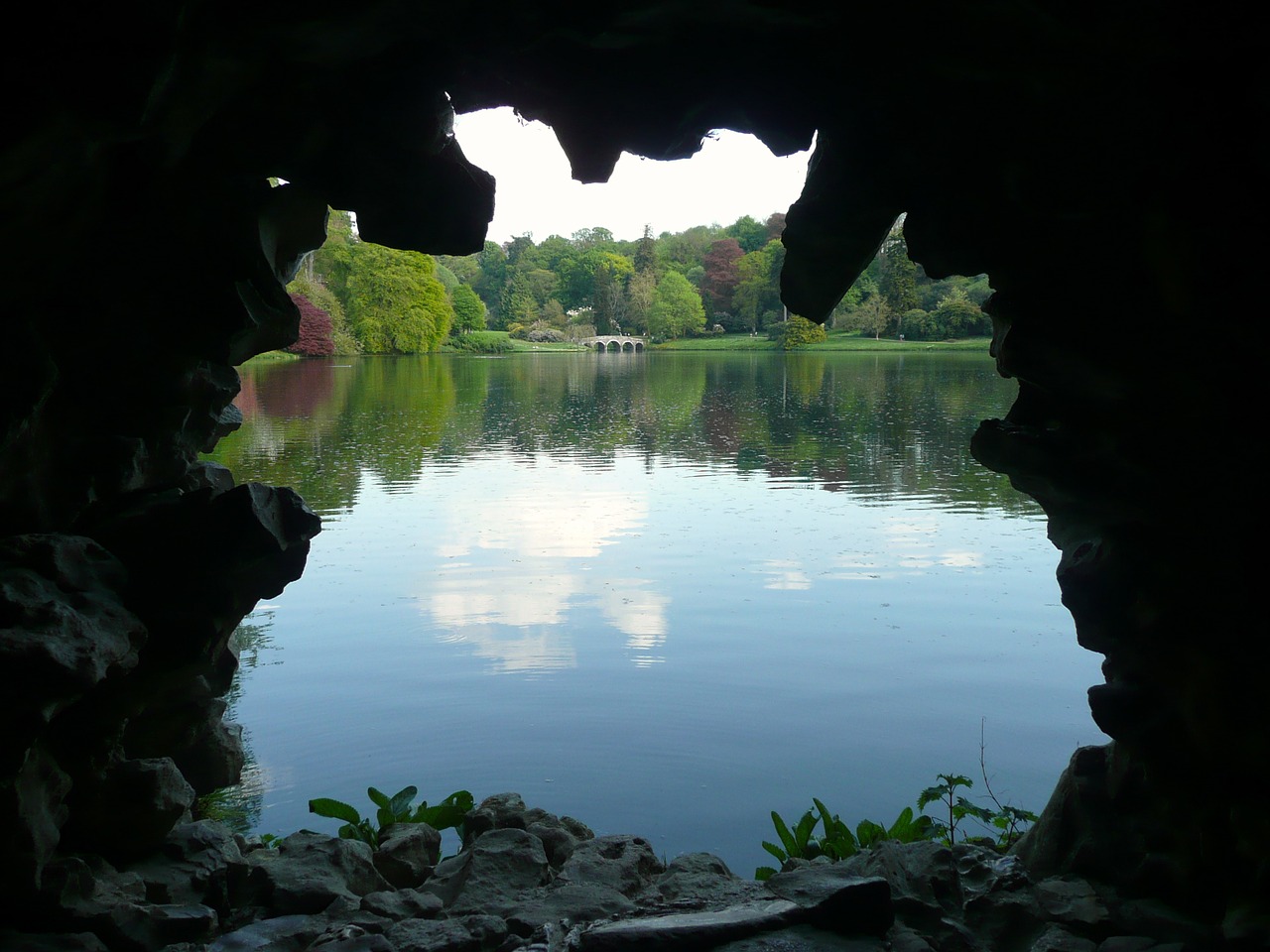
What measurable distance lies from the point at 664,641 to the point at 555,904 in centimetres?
419

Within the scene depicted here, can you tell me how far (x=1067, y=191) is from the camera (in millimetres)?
3346

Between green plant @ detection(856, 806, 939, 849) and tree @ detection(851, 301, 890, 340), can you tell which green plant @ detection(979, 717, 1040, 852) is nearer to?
green plant @ detection(856, 806, 939, 849)

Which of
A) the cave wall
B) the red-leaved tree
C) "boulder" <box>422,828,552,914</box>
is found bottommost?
"boulder" <box>422,828,552,914</box>

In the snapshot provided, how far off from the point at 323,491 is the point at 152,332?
1007 cm

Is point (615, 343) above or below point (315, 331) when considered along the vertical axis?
above

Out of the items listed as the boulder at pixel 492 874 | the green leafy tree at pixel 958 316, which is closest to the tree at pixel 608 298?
the green leafy tree at pixel 958 316

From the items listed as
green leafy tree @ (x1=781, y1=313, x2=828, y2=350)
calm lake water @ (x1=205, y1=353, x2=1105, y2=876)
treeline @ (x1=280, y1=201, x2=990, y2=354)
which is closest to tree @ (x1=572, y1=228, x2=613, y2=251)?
treeline @ (x1=280, y1=201, x2=990, y2=354)

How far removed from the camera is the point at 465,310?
249 ft

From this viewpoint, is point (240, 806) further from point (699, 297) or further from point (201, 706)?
point (699, 297)

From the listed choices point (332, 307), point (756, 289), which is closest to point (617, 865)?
point (332, 307)

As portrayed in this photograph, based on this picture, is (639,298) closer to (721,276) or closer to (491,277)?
(721,276)

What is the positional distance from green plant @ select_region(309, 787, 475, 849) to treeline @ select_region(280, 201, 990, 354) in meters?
31.3

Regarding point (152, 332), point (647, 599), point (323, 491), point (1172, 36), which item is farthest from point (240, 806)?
point (323, 491)

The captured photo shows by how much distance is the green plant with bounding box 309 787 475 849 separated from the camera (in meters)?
4.82
